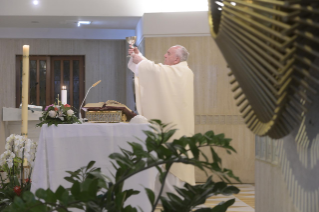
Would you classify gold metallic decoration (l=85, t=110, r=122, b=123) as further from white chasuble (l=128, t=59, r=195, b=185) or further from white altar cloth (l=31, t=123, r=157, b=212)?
white chasuble (l=128, t=59, r=195, b=185)

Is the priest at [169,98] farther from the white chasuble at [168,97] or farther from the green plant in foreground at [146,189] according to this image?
the green plant in foreground at [146,189]

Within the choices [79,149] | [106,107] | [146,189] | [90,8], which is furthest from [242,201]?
[146,189]

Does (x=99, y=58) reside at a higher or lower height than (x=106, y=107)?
higher

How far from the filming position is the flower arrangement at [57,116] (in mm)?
3355

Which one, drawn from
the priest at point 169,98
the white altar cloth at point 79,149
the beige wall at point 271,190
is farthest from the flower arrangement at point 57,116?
the beige wall at point 271,190

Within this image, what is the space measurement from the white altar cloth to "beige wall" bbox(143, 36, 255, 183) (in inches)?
160

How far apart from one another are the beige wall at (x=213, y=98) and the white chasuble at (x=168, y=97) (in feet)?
6.46

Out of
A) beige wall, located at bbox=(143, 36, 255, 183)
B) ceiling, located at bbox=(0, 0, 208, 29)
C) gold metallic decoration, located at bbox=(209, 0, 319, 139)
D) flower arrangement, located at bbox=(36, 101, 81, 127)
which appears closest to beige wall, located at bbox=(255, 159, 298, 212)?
gold metallic decoration, located at bbox=(209, 0, 319, 139)

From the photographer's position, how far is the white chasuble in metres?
5.21

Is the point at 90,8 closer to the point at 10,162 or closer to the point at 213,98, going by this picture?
the point at 213,98

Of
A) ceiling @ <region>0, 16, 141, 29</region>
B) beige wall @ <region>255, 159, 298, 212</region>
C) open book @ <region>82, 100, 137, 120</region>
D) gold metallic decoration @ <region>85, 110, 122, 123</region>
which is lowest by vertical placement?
beige wall @ <region>255, 159, 298, 212</region>

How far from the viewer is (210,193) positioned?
2.78ft

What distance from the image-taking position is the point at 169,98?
5.33m

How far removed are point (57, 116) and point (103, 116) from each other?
39cm
